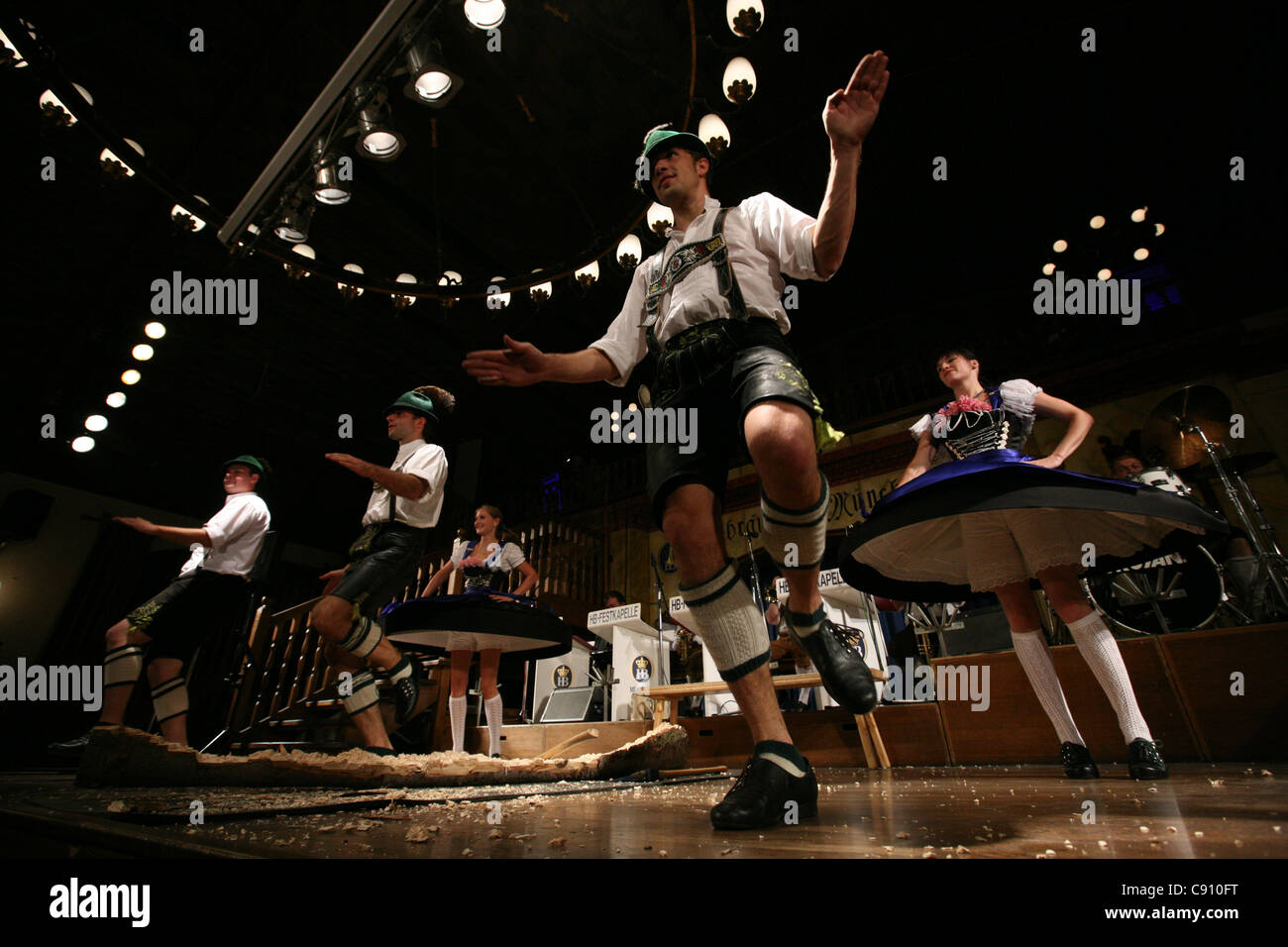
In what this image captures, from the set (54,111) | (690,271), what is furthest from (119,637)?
(690,271)

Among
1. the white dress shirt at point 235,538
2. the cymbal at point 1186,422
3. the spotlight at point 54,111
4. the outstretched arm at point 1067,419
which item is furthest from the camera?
the cymbal at point 1186,422

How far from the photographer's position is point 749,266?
5.37 feet

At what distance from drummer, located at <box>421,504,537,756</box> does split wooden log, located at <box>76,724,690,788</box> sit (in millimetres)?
1403

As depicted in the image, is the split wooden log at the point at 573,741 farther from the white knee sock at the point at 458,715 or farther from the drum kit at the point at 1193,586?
the drum kit at the point at 1193,586

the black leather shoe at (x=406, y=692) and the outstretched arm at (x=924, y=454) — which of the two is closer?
the outstretched arm at (x=924, y=454)

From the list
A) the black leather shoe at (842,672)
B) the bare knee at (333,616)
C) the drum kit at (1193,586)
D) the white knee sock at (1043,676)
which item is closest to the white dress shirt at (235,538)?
the bare knee at (333,616)

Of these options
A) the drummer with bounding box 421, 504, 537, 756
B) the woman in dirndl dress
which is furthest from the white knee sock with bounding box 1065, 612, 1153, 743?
the drummer with bounding box 421, 504, 537, 756

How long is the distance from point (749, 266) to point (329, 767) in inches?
90.3

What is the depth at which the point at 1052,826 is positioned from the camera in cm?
87

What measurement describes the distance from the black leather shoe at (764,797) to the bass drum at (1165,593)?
374 centimetres

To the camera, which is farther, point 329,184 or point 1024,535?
point 329,184

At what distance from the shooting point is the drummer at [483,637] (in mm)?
4109

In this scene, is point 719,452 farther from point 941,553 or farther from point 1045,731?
point 1045,731

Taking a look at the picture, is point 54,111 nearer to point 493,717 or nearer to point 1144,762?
point 493,717
